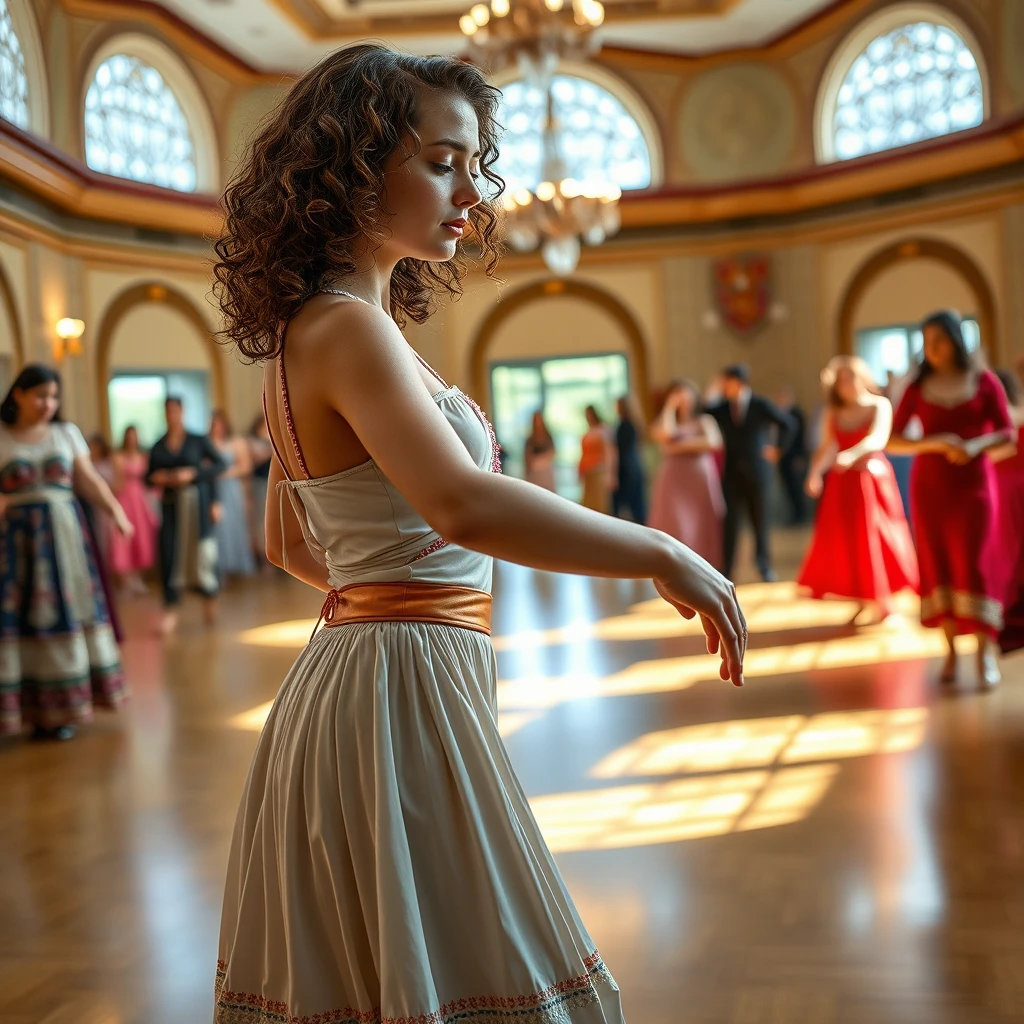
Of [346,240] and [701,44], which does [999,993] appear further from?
[701,44]

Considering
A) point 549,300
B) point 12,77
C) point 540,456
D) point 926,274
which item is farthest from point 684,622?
point 549,300

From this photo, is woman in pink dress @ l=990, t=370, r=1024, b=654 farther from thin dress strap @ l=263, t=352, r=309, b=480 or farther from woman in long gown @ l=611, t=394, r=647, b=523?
woman in long gown @ l=611, t=394, r=647, b=523

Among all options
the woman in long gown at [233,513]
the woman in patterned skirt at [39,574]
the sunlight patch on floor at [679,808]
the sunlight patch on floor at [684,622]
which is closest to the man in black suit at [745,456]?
the sunlight patch on floor at [684,622]

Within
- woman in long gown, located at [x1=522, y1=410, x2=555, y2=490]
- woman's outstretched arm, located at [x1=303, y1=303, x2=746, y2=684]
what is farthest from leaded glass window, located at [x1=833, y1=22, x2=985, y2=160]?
woman's outstretched arm, located at [x1=303, y1=303, x2=746, y2=684]

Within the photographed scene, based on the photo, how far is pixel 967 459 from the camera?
5266 millimetres

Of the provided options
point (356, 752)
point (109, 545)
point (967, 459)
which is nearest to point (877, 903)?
point (356, 752)

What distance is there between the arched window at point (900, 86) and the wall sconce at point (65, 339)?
10454 millimetres

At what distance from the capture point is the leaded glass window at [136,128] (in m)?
13.9

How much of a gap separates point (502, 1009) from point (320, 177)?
38.8 inches

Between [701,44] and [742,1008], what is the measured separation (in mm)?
16393

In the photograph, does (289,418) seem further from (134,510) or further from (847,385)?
(134,510)

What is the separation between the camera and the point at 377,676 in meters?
1.40

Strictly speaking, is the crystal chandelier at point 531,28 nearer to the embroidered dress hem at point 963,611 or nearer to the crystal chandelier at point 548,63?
the crystal chandelier at point 548,63

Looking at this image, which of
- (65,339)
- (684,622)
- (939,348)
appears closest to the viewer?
(939,348)
